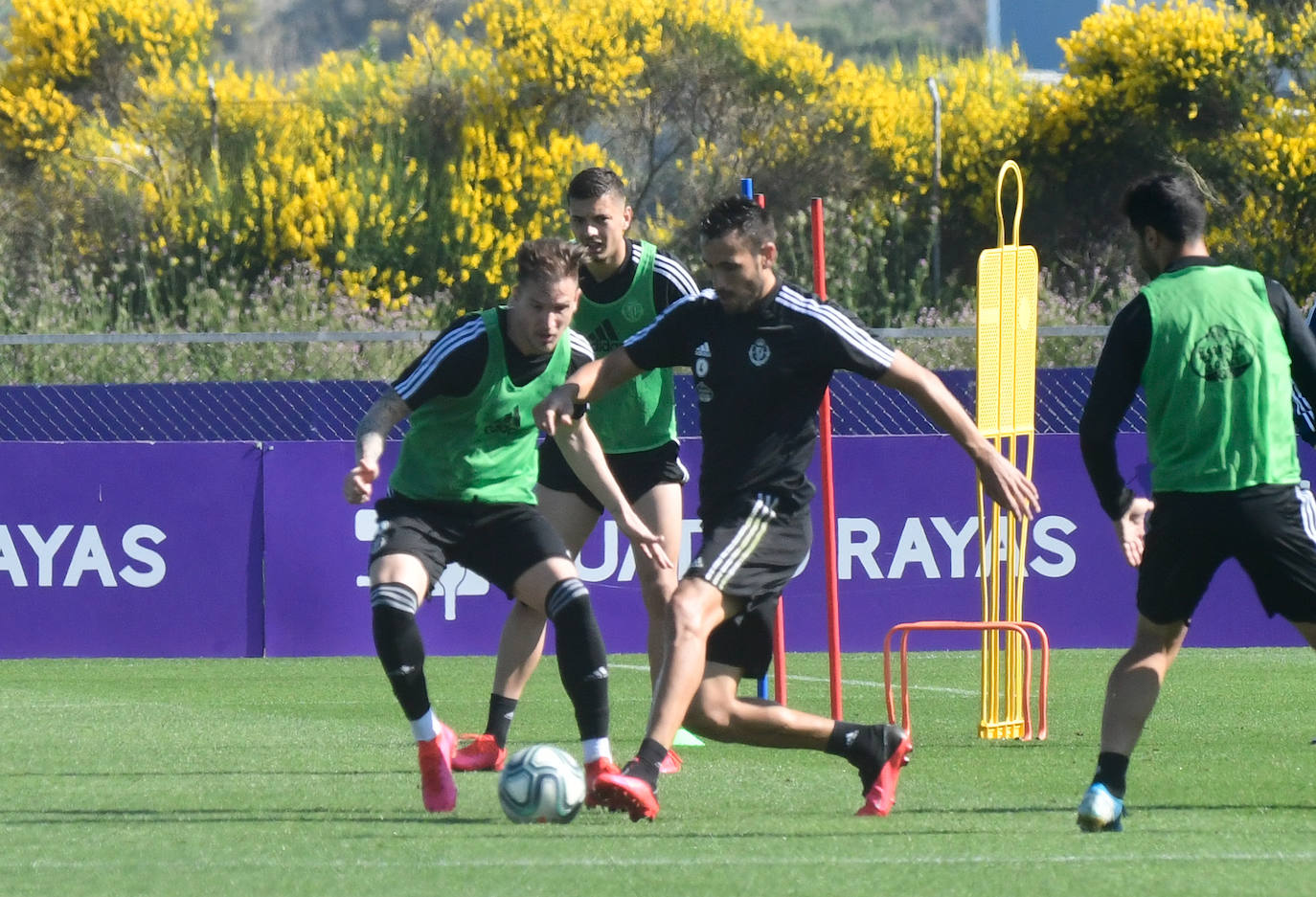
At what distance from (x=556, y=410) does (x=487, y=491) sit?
633mm

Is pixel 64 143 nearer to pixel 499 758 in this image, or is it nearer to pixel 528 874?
pixel 499 758

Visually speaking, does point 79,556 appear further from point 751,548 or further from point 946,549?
point 751,548

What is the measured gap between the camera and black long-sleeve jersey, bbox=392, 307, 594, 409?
21.5 feet

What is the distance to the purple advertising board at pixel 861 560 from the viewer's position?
12.4m

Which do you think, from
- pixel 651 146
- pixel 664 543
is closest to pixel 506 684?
pixel 664 543

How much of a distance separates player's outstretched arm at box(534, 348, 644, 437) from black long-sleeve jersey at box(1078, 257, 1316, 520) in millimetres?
1432

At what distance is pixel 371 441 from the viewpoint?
21.0ft

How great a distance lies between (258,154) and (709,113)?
22.1 ft

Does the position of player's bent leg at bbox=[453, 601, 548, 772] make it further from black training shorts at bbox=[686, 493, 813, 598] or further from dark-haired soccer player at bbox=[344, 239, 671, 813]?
black training shorts at bbox=[686, 493, 813, 598]

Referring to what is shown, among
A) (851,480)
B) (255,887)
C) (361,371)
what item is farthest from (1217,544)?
(361,371)

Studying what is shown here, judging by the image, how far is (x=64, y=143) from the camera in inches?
1276

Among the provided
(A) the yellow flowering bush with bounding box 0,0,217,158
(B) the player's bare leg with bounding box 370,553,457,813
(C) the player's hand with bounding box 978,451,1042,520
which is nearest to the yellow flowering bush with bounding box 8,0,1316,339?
(A) the yellow flowering bush with bounding box 0,0,217,158

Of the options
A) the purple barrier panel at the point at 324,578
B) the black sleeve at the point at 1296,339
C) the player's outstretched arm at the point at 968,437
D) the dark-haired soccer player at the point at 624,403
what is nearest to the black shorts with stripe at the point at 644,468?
the dark-haired soccer player at the point at 624,403

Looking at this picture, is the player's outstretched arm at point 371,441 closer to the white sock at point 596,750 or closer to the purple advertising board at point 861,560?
the white sock at point 596,750
